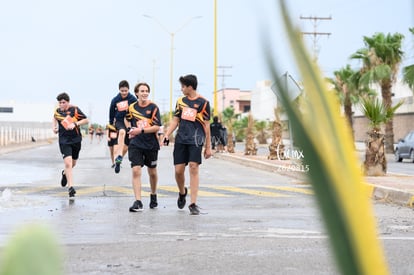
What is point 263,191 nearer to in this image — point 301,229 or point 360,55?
point 301,229

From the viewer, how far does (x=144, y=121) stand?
10242 millimetres

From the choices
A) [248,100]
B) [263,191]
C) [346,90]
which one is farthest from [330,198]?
[248,100]

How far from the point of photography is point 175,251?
6.45 metres

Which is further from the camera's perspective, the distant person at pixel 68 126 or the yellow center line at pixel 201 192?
the yellow center line at pixel 201 192

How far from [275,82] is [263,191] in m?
13.1

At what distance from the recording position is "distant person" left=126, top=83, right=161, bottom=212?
10.1 m

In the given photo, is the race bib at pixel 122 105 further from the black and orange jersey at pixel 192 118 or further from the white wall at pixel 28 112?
the white wall at pixel 28 112

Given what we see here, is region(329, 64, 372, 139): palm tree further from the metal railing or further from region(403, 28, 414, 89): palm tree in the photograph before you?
the metal railing

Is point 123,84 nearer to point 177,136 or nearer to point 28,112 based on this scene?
point 177,136

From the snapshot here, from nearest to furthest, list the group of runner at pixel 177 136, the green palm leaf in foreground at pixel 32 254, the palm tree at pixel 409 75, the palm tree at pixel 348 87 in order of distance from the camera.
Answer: the green palm leaf in foreground at pixel 32 254
the group of runner at pixel 177 136
the palm tree at pixel 409 75
the palm tree at pixel 348 87

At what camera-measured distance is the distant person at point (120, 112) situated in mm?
13711

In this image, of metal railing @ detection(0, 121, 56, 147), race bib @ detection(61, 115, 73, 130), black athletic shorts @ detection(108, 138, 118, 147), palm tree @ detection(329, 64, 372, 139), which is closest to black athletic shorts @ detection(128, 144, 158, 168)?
race bib @ detection(61, 115, 73, 130)

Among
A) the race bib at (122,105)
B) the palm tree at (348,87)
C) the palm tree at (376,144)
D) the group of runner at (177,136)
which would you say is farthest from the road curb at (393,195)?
the palm tree at (348,87)

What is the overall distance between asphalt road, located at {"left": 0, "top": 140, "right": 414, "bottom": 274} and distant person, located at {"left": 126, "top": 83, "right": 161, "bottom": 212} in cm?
49
